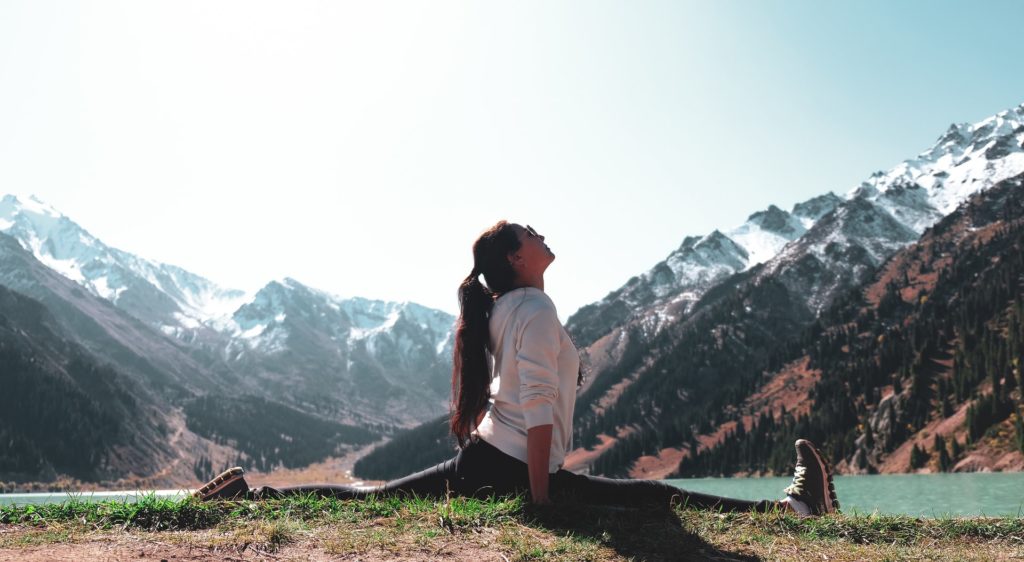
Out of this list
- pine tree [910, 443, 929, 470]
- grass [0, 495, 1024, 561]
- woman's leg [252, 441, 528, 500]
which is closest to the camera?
grass [0, 495, 1024, 561]

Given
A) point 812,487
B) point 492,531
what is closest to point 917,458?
point 812,487

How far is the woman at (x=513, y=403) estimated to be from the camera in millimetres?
7136

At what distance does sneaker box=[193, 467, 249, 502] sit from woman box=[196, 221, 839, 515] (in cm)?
1

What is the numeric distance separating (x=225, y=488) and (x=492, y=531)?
331 centimetres

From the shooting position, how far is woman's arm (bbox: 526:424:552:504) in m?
7.00

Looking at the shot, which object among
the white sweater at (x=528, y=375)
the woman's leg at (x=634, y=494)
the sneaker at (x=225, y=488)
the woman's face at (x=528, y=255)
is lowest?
the sneaker at (x=225, y=488)

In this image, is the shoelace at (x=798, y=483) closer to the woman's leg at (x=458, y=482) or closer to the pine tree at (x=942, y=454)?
the woman's leg at (x=458, y=482)

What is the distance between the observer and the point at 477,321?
7.81m

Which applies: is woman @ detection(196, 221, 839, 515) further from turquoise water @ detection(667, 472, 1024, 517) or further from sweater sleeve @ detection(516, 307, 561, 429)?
turquoise water @ detection(667, 472, 1024, 517)

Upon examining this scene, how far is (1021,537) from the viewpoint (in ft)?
24.3

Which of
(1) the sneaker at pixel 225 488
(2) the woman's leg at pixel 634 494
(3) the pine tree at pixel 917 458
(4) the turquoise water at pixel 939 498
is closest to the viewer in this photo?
(2) the woman's leg at pixel 634 494

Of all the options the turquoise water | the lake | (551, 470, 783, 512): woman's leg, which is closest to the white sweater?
(551, 470, 783, 512): woman's leg

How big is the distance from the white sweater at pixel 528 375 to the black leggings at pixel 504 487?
0.17 metres

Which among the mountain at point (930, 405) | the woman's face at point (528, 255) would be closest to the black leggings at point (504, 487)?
the woman's face at point (528, 255)
